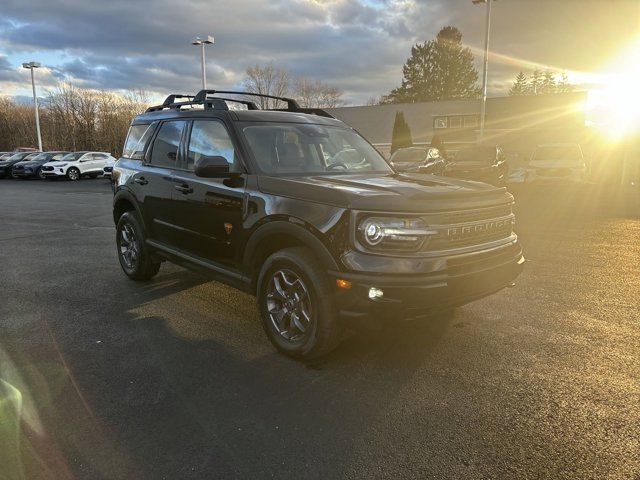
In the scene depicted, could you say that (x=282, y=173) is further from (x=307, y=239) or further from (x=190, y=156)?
(x=190, y=156)

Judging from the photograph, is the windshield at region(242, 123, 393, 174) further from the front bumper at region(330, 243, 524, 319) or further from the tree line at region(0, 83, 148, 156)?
the tree line at region(0, 83, 148, 156)

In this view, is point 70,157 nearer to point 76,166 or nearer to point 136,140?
point 76,166

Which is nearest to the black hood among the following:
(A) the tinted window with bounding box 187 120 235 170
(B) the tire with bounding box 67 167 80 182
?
(A) the tinted window with bounding box 187 120 235 170

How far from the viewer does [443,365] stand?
12.0ft

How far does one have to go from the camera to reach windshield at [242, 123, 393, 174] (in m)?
4.34

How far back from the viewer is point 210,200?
14.5 feet

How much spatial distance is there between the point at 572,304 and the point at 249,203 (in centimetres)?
359

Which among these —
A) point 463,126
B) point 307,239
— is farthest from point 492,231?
point 463,126

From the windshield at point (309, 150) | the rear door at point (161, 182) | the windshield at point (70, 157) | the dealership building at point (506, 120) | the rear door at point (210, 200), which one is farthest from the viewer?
the dealership building at point (506, 120)

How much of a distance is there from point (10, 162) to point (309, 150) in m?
34.8

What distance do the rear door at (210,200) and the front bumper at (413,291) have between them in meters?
1.28

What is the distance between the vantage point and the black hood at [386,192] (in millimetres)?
3342

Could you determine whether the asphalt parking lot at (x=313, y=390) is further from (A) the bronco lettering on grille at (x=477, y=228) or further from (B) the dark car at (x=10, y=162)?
(B) the dark car at (x=10, y=162)

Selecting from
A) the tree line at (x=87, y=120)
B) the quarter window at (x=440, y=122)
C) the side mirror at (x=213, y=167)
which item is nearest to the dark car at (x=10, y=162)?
the tree line at (x=87, y=120)
